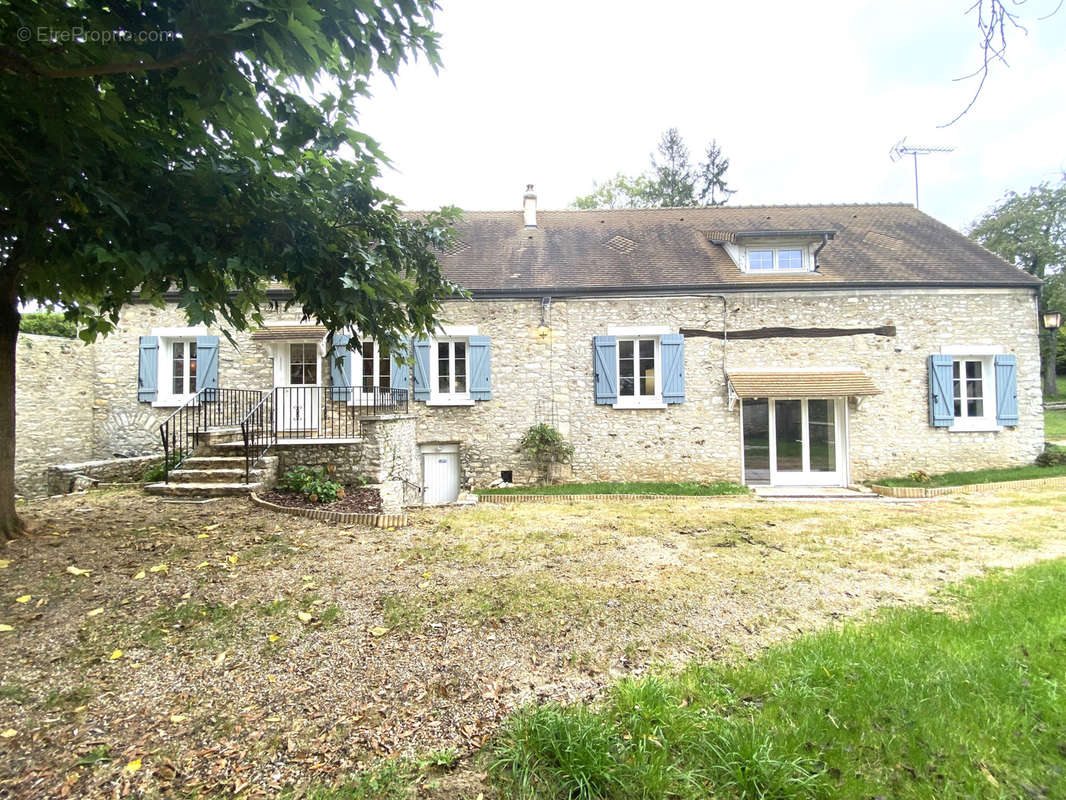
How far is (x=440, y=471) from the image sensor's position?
10.5 meters

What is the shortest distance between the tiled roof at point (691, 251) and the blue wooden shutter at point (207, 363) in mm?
5508

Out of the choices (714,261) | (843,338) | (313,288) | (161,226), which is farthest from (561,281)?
(161,226)

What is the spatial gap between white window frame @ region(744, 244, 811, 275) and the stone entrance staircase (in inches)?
439

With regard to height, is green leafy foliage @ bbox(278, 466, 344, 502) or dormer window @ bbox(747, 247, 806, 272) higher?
dormer window @ bbox(747, 247, 806, 272)

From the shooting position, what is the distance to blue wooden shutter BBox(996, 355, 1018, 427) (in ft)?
33.3

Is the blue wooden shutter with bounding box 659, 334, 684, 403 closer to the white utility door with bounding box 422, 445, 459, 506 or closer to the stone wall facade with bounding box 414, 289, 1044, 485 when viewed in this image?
the stone wall facade with bounding box 414, 289, 1044, 485

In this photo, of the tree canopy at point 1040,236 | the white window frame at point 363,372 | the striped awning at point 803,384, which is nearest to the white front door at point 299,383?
the white window frame at point 363,372

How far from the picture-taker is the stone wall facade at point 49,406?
9117 mm

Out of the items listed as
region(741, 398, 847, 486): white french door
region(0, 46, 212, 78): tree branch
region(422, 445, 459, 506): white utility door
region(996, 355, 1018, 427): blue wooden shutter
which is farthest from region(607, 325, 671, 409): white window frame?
region(0, 46, 212, 78): tree branch

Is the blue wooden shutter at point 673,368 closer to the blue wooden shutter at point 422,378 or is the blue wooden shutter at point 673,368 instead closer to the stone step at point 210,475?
the blue wooden shutter at point 422,378

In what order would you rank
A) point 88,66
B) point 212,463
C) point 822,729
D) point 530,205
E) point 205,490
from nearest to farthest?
1. point 822,729
2. point 88,66
3. point 205,490
4. point 212,463
5. point 530,205

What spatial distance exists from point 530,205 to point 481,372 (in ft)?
18.6

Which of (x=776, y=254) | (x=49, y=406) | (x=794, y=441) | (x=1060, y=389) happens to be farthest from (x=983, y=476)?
(x=1060, y=389)

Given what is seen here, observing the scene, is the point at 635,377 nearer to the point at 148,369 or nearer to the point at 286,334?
the point at 286,334
